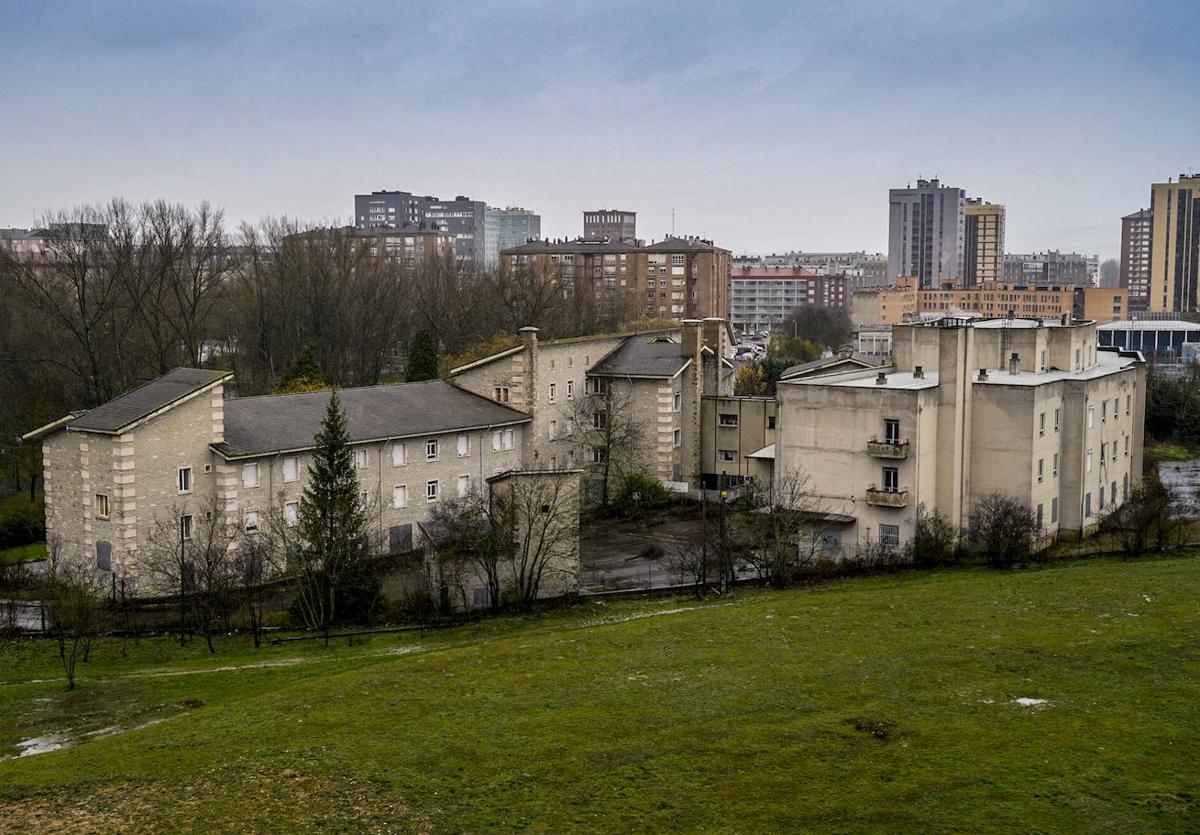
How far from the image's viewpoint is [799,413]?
4369cm

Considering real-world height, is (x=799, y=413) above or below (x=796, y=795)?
above

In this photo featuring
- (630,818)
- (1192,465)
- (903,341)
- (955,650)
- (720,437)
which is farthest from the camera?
(1192,465)

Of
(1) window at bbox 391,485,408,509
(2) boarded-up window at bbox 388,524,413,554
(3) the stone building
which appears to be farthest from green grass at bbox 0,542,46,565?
(1) window at bbox 391,485,408,509

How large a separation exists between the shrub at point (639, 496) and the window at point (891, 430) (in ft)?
44.5

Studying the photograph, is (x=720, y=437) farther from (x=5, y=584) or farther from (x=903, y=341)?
(x=5, y=584)

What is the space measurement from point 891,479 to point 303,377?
31.2m

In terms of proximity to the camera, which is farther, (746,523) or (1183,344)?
(1183,344)

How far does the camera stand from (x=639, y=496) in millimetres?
52938

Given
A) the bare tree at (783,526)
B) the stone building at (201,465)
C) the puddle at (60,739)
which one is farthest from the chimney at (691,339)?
the puddle at (60,739)

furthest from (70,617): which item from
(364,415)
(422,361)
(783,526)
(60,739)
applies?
(422,361)

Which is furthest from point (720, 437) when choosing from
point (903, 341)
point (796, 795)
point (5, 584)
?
point (796, 795)

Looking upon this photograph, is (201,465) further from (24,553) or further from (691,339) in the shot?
(691,339)

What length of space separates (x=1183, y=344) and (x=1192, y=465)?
8393 cm

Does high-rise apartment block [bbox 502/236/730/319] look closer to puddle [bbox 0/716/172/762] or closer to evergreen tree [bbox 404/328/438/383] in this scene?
evergreen tree [bbox 404/328/438/383]
